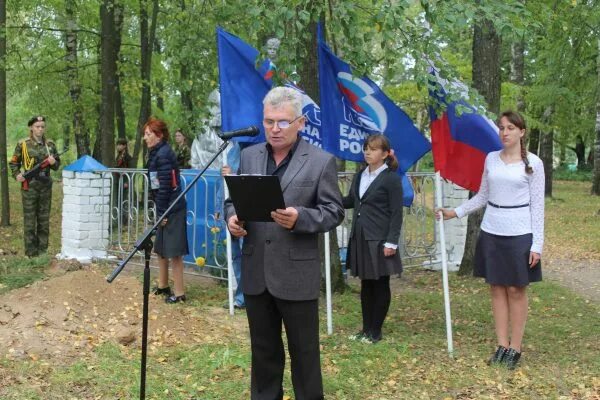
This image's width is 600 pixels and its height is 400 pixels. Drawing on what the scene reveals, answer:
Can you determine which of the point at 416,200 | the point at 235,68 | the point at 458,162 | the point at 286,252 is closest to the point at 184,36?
the point at 235,68

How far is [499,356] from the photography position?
5.64 metres

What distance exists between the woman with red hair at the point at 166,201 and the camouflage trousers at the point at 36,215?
3.39 meters

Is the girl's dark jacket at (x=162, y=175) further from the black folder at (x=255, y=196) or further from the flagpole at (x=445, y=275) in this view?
the black folder at (x=255, y=196)

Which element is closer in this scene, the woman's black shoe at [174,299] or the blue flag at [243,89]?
the blue flag at [243,89]

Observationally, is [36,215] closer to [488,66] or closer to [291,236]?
[488,66]

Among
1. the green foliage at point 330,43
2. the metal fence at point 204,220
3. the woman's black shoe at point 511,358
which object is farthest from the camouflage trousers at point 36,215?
the woman's black shoe at point 511,358

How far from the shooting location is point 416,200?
402 inches

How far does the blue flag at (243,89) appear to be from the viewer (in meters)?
6.72

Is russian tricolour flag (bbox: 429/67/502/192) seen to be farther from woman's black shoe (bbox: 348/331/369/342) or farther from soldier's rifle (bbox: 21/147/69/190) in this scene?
soldier's rifle (bbox: 21/147/69/190)

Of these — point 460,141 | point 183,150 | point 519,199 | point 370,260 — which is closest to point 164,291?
point 370,260

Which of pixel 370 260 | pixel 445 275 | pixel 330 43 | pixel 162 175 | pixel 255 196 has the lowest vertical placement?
pixel 445 275

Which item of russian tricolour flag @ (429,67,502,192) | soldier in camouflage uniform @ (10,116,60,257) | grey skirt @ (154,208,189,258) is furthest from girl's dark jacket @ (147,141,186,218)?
soldier in camouflage uniform @ (10,116,60,257)

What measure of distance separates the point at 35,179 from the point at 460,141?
20.7 ft

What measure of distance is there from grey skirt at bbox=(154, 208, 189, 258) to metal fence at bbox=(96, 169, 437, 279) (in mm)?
690
